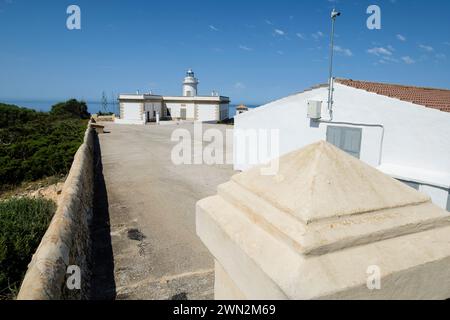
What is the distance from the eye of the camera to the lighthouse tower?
200 feet

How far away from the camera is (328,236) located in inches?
41.1

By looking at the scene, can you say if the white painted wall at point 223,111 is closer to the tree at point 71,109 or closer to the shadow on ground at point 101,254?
the tree at point 71,109

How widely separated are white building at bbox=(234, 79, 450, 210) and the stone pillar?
8516 mm

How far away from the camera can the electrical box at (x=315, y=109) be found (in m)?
11.3

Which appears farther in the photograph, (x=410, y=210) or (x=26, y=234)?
(x=26, y=234)

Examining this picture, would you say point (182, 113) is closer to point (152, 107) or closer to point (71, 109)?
point (152, 107)

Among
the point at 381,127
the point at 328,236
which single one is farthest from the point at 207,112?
the point at 328,236

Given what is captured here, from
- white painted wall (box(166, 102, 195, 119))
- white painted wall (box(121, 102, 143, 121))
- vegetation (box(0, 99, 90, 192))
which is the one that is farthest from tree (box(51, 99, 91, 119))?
vegetation (box(0, 99, 90, 192))

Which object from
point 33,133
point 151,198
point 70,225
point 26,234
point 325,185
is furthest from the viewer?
point 33,133

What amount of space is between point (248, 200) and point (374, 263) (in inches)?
21.4

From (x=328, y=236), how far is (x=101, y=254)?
6.15m

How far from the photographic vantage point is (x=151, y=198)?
10008mm
